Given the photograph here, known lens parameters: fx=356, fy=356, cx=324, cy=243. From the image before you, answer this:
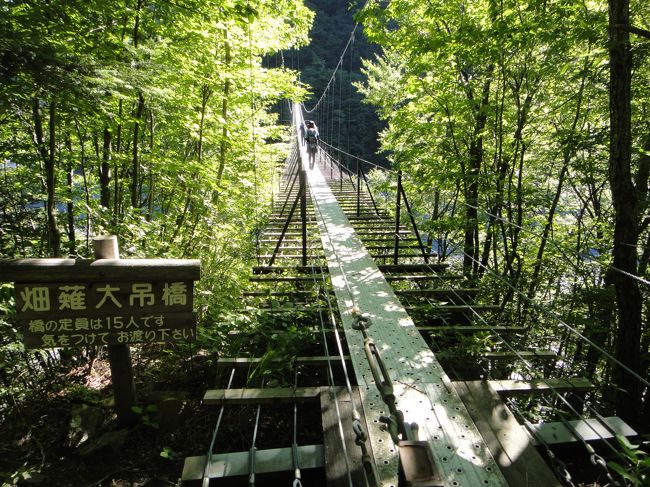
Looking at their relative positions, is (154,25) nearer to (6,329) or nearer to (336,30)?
(6,329)

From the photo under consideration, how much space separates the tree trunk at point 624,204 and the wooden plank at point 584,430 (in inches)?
58.2

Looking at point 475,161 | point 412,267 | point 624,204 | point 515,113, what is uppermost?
point 515,113

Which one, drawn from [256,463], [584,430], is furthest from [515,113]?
[256,463]

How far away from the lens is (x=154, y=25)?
10.5 ft

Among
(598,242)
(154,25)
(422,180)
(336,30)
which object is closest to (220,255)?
(154,25)

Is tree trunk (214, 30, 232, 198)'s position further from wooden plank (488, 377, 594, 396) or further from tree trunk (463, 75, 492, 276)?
wooden plank (488, 377, 594, 396)

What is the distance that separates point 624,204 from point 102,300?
3.82 meters

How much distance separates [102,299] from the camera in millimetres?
1812

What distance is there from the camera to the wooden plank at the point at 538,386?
2016mm

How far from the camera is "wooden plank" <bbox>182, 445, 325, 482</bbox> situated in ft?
5.06

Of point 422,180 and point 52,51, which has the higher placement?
point 52,51

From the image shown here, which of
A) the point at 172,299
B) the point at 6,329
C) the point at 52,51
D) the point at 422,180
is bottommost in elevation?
the point at 6,329

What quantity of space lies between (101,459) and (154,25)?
11.3ft

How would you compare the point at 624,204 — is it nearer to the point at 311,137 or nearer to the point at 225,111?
the point at 225,111
